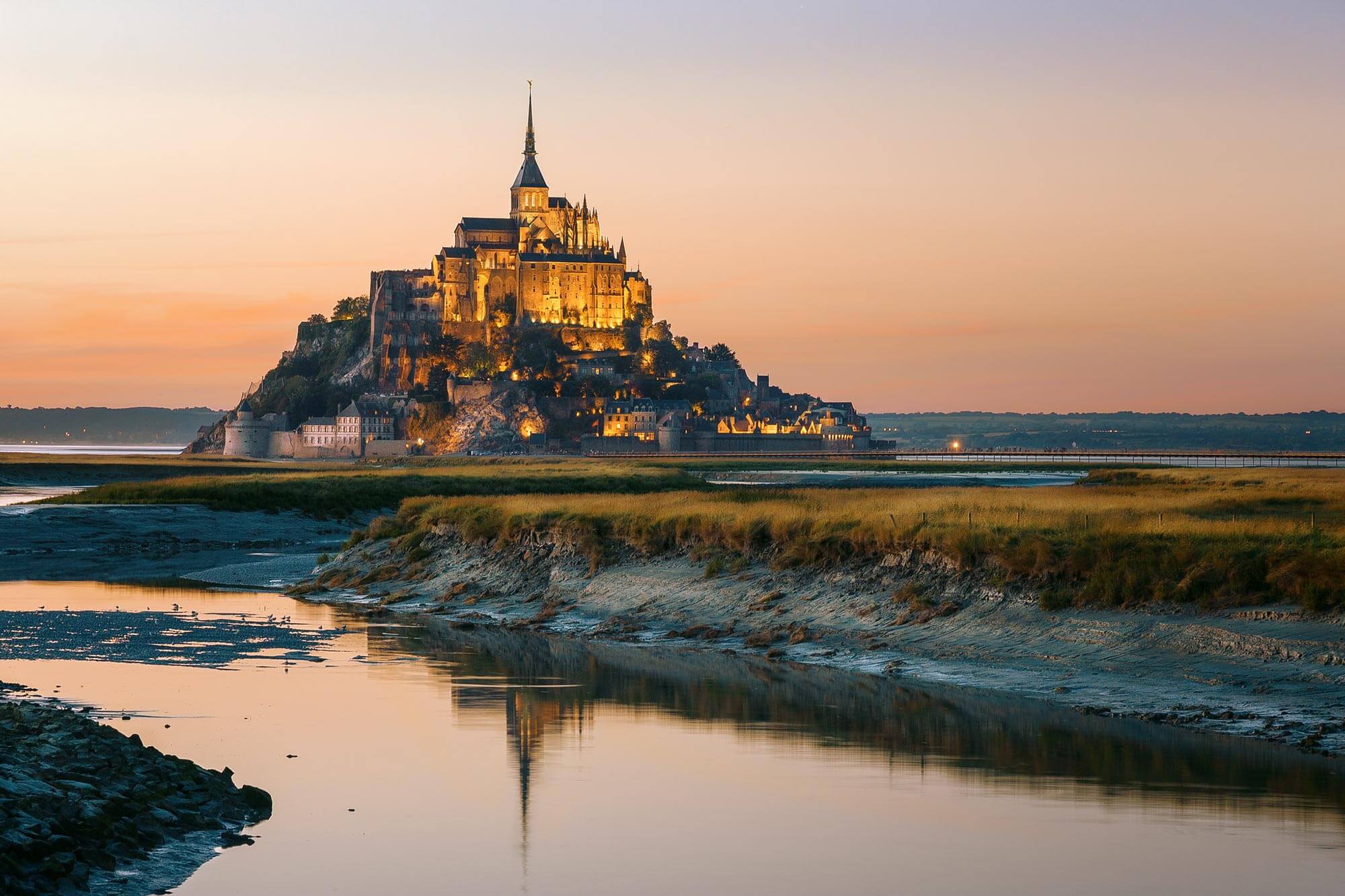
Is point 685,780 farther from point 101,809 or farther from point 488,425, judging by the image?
point 488,425

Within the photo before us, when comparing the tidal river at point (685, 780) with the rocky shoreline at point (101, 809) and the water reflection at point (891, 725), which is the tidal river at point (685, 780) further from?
the rocky shoreline at point (101, 809)

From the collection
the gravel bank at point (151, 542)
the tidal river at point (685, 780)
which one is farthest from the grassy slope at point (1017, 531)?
the gravel bank at point (151, 542)

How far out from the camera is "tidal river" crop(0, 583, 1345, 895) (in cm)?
1260

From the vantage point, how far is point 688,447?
7628 inches

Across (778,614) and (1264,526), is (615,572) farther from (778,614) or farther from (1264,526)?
(1264,526)

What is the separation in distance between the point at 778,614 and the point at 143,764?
578 inches

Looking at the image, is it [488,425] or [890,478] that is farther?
[488,425]

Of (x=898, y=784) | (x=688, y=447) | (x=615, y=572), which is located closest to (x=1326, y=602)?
(x=898, y=784)

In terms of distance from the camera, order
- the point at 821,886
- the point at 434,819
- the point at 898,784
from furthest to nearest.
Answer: the point at 898,784 < the point at 434,819 < the point at 821,886

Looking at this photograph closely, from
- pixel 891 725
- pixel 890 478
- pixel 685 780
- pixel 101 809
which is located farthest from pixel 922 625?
pixel 890 478

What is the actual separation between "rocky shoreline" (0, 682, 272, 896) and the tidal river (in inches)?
17.0

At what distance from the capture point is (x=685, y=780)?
1611cm

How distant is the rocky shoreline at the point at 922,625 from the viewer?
62.9 ft

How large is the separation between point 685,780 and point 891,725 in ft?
12.5
